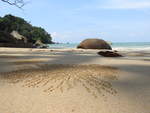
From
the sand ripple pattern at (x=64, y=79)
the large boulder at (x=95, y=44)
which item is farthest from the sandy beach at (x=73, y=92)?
the large boulder at (x=95, y=44)

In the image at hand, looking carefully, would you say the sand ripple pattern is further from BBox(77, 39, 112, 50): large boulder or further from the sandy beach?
BBox(77, 39, 112, 50): large boulder

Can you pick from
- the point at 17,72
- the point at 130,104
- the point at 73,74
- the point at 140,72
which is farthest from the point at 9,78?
the point at 140,72

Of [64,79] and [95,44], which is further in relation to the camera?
[95,44]

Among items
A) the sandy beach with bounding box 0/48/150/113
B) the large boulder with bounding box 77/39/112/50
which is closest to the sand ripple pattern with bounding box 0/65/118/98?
the sandy beach with bounding box 0/48/150/113

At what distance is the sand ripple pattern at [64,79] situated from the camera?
262 cm

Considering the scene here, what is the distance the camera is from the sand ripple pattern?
8.59 ft

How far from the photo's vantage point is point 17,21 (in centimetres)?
4416

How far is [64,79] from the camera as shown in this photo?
2.92 meters

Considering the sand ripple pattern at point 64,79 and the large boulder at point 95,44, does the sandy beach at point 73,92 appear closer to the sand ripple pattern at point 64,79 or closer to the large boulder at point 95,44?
the sand ripple pattern at point 64,79

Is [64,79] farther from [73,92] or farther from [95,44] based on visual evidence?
[95,44]

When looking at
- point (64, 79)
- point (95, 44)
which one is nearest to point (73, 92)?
point (64, 79)

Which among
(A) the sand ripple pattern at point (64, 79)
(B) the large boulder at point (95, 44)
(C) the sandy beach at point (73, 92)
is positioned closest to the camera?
(C) the sandy beach at point (73, 92)

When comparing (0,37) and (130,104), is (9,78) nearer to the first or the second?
(130,104)

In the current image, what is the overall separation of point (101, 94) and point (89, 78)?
0.53 metres
